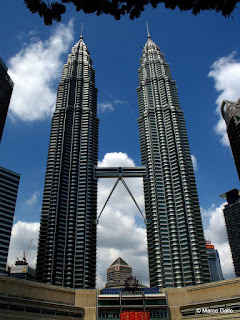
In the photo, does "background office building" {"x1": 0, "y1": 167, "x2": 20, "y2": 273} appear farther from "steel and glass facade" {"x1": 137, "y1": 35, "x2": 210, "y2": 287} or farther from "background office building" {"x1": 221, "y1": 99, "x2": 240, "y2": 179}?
"background office building" {"x1": 221, "y1": 99, "x2": 240, "y2": 179}

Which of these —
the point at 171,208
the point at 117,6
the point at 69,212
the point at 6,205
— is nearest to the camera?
the point at 117,6

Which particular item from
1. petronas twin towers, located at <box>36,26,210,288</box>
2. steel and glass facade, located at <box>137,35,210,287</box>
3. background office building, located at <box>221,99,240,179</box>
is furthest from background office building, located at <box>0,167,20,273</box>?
background office building, located at <box>221,99,240,179</box>

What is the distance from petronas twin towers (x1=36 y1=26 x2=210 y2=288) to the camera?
14650 cm

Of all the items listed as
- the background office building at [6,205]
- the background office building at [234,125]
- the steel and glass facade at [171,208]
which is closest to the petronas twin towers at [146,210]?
the steel and glass facade at [171,208]

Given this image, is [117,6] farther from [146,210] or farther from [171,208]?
[146,210]

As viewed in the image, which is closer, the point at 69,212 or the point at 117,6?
the point at 117,6

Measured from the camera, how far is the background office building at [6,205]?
478ft

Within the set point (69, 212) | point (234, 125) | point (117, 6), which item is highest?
point (234, 125)

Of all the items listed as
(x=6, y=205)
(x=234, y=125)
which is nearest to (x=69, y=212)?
(x=6, y=205)

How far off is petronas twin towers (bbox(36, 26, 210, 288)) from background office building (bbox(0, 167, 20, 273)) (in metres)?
19.5

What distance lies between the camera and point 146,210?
175750mm

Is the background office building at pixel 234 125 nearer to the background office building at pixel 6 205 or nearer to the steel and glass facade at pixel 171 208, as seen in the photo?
the steel and glass facade at pixel 171 208

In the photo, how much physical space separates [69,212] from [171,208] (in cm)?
6329

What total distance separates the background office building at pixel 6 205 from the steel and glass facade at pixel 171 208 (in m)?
81.7
